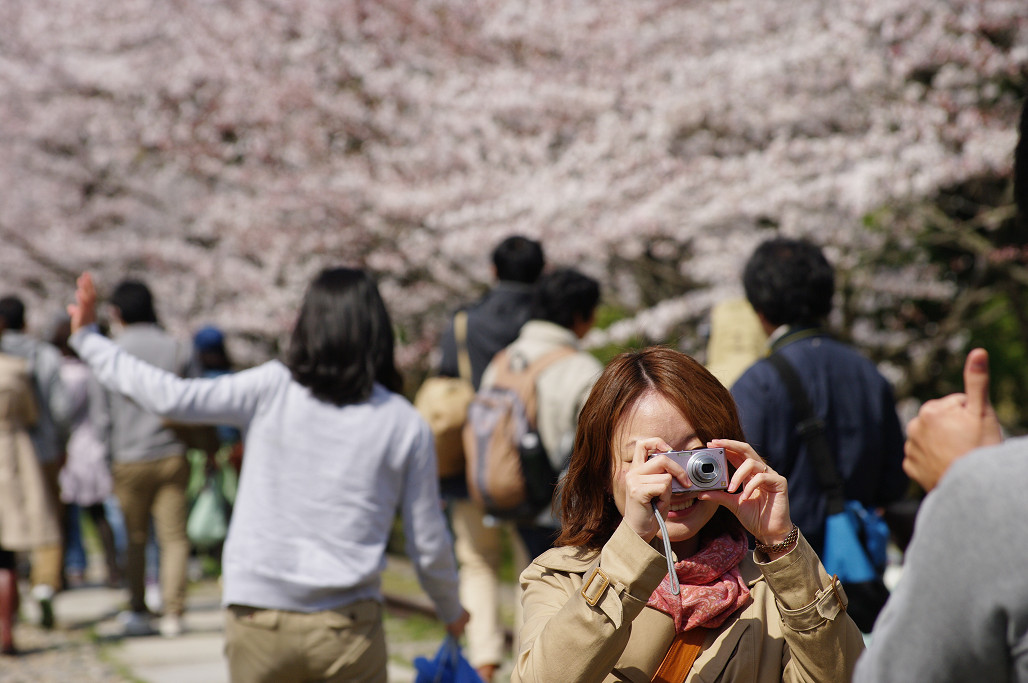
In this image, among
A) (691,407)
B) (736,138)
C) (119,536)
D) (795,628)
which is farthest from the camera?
(119,536)

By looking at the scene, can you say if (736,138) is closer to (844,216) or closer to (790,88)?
(790,88)

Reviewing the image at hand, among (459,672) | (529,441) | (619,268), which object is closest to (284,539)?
(459,672)

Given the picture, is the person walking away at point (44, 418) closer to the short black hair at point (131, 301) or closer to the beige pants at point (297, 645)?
the short black hair at point (131, 301)

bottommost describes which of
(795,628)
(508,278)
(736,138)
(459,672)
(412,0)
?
(459,672)

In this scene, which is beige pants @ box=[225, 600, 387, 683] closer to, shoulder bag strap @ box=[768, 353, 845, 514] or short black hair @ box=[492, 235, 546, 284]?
shoulder bag strap @ box=[768, 353, 845, 514]

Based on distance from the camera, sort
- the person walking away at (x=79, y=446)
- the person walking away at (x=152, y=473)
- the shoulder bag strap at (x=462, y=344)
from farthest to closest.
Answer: the person walking away at (x=79, y=446), the person walking away at (x=152, y=473), the shoulder bag strap at (x=462, y=344)

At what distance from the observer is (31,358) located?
6566 mm

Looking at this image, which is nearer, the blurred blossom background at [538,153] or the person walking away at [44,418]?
the blurred blossom background at [538,153]

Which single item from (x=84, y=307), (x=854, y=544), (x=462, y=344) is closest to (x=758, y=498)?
(x=854, y=544)

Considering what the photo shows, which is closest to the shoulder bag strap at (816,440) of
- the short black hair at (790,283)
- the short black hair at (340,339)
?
the short black hair at (790,283)

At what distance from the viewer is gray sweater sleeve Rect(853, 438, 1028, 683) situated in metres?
1.06

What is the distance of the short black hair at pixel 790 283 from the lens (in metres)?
3.14

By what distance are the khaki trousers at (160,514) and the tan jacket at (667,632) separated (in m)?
4.93

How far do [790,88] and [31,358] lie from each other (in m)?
5.24
